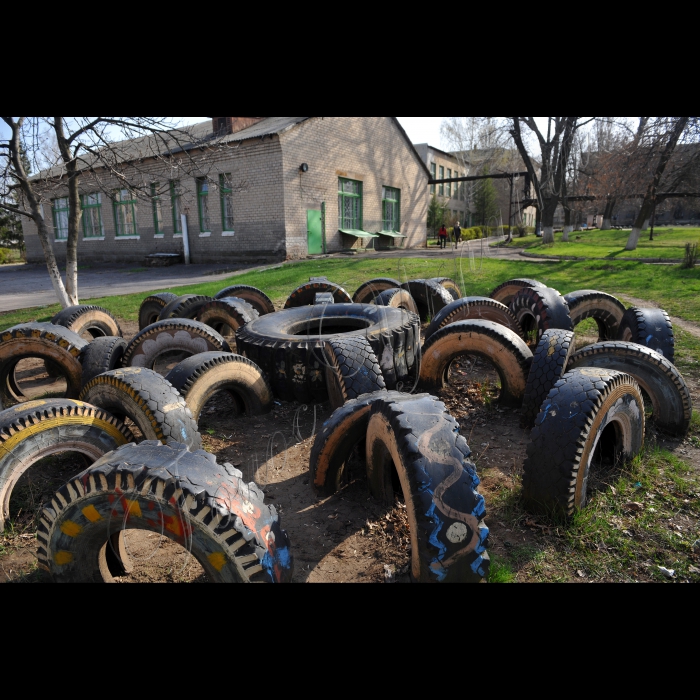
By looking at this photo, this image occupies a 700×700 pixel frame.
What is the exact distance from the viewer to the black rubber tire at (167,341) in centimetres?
528

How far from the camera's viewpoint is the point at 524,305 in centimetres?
616

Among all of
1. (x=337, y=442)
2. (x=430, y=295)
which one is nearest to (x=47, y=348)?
(x=337, y=442)

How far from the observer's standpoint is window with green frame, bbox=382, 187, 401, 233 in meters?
27.1

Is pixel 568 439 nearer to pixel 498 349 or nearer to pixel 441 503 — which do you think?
pixel 441 503

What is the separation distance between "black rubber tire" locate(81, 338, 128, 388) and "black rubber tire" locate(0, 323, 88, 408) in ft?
0.41

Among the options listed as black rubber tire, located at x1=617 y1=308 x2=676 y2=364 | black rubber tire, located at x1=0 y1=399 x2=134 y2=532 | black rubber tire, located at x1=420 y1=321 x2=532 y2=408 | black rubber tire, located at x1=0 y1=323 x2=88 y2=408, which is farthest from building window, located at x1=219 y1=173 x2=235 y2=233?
black rubber tire, located at x1=0 y1=399 x2=134 y2=532

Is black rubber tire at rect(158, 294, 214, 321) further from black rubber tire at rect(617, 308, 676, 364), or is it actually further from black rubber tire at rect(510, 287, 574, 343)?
black rubber tire at rect(617, 308, 676, 364)

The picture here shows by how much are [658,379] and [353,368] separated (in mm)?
2617

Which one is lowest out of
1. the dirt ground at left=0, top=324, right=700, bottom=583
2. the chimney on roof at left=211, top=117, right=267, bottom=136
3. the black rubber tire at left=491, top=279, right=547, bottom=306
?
the dirt ground at left=0, top=324, right=700, bottom=583

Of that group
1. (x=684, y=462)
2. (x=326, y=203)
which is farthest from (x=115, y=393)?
(x=326, y=203)

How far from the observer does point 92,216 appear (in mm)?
26641

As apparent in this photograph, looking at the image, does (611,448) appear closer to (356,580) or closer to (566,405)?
(566,405)

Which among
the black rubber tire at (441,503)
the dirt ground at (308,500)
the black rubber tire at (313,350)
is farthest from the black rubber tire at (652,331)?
the black rubber tire at (441,503)

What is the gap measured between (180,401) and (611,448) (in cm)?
342
